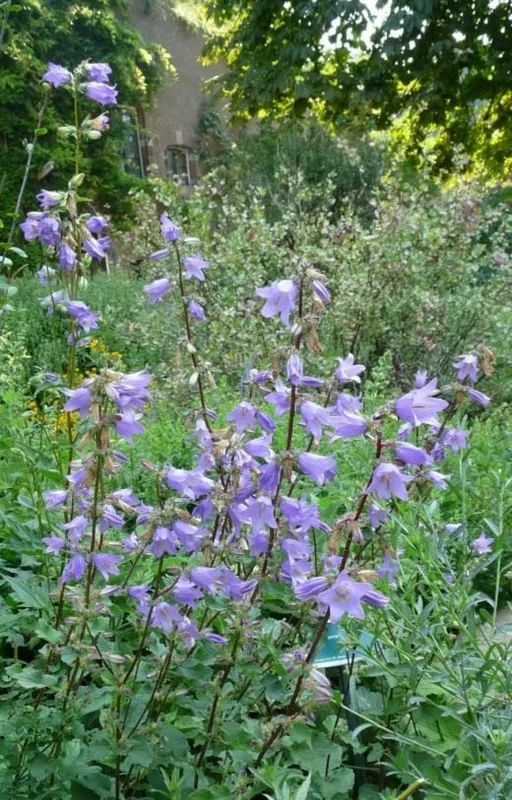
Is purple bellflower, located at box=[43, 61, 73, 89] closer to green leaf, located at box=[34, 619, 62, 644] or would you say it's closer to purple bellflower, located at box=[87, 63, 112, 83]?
purple bellflower, located at box=[87, 63, 112, 83]

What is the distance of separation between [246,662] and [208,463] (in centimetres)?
37

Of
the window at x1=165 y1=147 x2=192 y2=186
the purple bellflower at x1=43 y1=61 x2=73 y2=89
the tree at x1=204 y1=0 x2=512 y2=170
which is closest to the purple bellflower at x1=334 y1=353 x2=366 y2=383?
the purple bellflower at x1=43 y1=61 x2=73 y2=89

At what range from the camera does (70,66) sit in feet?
53.3

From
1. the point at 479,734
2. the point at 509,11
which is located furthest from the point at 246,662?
the point at 509,11

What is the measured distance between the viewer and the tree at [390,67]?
579cm

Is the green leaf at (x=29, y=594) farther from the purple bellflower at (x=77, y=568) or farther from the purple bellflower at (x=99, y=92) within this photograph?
the purple bellflower at (x=99, y=92)

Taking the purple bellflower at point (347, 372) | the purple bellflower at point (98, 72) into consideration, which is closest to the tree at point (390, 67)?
the purple bellflower at point (98, 72)

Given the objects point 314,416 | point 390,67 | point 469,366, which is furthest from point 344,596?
point 390,67

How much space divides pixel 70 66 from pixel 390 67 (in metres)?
12.2

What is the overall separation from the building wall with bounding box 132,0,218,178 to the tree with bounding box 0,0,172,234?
0.98 m

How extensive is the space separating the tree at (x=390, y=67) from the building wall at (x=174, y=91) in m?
12.0

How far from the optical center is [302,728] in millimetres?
1298

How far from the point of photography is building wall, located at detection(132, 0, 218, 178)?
60.3 feet

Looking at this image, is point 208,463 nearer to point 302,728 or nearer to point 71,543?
point 71,543
